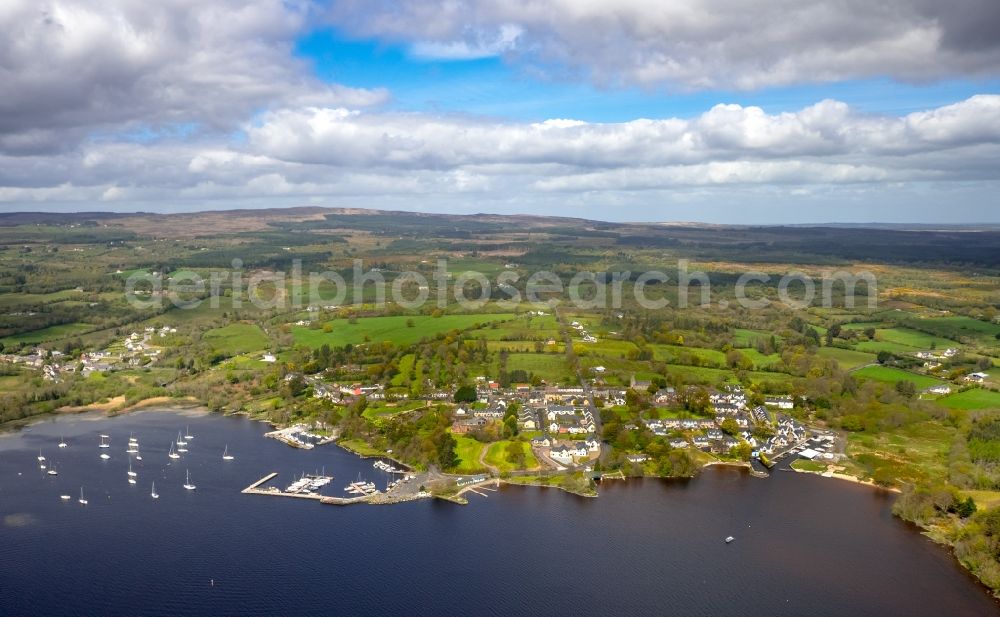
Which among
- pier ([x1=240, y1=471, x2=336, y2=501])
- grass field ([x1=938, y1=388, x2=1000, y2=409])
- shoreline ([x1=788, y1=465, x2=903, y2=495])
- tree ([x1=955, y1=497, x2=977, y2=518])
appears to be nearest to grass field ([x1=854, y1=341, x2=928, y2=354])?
grass field ([x1=938, y1=388, x2=1000, y2=409])

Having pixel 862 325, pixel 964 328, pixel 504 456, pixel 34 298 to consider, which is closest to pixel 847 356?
pixel 862 325

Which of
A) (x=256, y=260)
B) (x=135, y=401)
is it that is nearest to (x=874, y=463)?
(x=135, y=401)

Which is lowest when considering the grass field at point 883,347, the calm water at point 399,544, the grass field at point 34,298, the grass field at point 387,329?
the calm water at point 399,544

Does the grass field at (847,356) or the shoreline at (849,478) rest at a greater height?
the grass field at (847,356)

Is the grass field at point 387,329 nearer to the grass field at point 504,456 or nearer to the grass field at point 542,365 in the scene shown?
the grass field at point 542,365

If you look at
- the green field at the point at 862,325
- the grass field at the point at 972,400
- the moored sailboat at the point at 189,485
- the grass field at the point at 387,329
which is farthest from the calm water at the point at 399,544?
the green field at the point at 862,325

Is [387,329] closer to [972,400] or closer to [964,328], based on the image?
[972,400]
